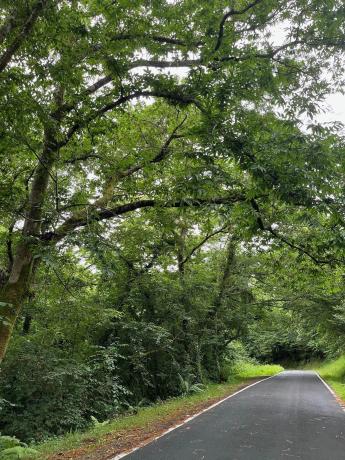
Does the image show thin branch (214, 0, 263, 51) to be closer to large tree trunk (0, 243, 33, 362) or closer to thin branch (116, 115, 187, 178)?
thin branch (116, 115, 187, 178)

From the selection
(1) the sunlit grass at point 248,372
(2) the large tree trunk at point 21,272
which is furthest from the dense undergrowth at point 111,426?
(1) the sunlit grass at point 248,372

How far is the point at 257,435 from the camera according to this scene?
8.45 meters

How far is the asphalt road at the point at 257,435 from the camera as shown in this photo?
688 centimetres

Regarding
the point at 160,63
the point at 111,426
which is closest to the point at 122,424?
the point at 111,426

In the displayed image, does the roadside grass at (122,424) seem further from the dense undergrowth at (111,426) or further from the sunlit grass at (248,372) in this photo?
the sunlit grass at (248,372)

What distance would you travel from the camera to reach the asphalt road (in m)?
6.88

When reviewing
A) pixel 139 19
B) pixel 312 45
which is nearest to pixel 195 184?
pixel 139 19

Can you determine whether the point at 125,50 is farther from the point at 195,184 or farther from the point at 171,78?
the point at 195,184

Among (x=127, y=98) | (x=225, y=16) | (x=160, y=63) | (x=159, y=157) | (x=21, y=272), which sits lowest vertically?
(x=21, y=272)

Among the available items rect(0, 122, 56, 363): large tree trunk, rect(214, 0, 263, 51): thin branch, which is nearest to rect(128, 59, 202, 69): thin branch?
rect(214, 0, 263, 51): thin branch

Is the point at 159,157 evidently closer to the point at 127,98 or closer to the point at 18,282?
the point at 127,98

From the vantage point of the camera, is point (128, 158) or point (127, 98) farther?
point (128, 158)

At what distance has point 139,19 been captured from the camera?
7633 mm

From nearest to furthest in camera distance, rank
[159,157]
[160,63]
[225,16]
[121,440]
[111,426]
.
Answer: [225,16], [121,440], [160,63], [111,426], [159,157]
